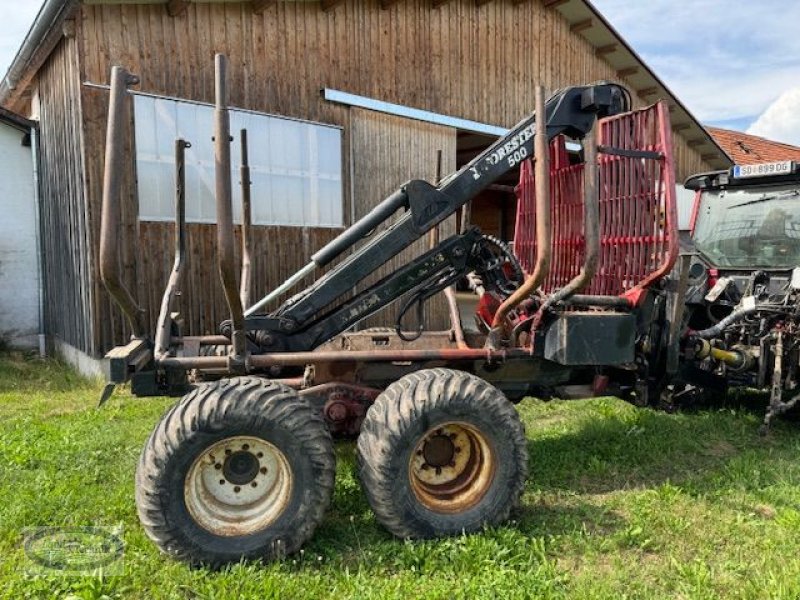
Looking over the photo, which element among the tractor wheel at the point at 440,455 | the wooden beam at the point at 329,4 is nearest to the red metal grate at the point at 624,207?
the tractor wheel at the point at 440,455

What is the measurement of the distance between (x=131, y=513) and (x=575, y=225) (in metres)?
3.93

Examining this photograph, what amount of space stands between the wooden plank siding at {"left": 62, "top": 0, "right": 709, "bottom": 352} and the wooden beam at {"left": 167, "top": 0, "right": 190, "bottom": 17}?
8cm

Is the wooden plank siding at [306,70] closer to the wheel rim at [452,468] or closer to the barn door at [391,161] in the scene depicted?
the barn door at [391,161]

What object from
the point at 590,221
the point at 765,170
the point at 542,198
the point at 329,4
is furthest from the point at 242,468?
the point at 329,4

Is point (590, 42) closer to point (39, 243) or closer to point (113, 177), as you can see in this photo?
point (39, 243)

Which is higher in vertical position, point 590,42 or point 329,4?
point 590,42

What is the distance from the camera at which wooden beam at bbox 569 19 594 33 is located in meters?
12.8

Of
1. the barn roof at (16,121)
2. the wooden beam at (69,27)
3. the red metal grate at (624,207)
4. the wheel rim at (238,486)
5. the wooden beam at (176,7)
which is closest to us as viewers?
the wheel rim at (238,486)

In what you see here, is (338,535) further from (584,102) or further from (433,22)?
(433,22)

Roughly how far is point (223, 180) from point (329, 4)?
695 centimetres

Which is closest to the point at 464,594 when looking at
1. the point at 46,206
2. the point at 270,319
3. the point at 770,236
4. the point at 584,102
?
the point at 270,319

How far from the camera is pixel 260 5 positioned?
27.1ft

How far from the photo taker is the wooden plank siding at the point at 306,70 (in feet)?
24.0

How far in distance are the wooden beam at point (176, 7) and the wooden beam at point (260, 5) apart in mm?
1020
